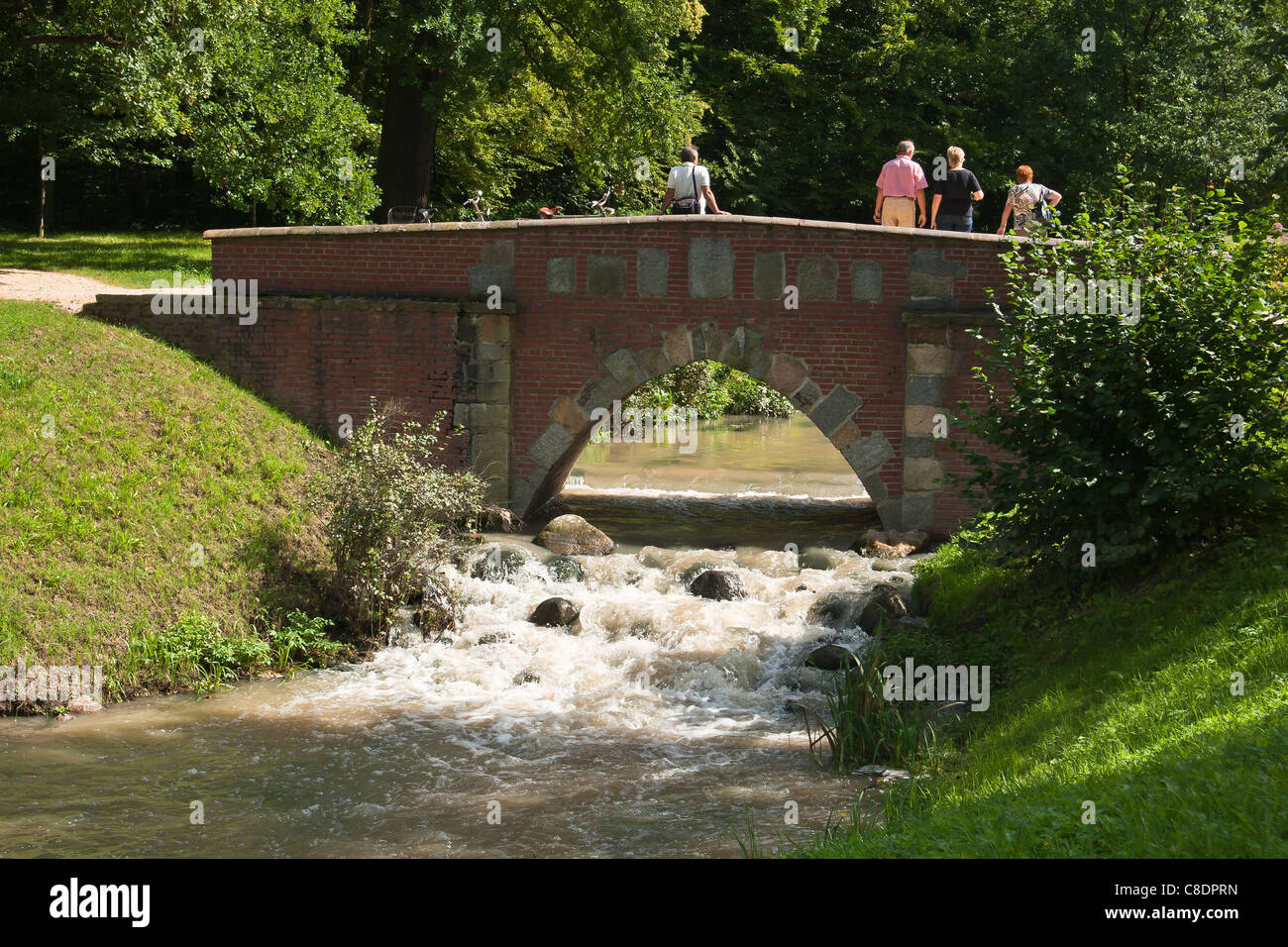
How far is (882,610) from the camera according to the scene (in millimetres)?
12305

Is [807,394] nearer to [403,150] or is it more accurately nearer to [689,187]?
[689,187]

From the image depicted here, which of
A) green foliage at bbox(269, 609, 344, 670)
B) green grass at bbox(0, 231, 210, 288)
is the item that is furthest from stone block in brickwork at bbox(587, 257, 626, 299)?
green grass at bbox(0, 231, 210, 288)

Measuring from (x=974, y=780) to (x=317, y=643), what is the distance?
637 centimetres

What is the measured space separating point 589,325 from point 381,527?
4.25 metres

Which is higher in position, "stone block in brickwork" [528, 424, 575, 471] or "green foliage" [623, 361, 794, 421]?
"green foliage" [623, 361, 794, 421]

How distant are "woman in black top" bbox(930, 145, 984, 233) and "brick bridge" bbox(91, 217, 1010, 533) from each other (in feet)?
4.84

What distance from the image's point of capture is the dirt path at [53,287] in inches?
651

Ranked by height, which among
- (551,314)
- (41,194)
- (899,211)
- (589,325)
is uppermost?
(41,194)

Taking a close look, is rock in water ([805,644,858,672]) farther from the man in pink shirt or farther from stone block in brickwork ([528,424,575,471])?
the man in pink shirt

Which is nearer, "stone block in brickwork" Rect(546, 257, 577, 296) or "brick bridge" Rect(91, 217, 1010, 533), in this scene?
"brick bridge" Rect(91, 217, 1010, 533)

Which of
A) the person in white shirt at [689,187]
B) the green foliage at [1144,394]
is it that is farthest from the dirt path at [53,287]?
the green foliage at [1144,394]

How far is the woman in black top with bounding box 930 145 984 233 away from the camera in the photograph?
52.9ft

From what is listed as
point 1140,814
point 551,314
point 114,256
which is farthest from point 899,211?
point 114,256

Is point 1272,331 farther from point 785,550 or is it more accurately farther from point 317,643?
point 317,643
